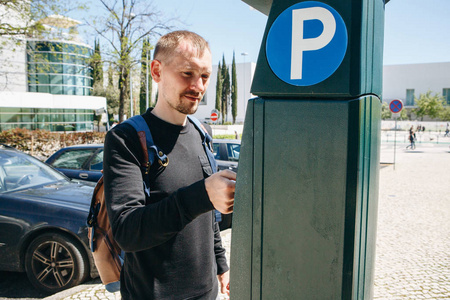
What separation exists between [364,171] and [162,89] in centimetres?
84

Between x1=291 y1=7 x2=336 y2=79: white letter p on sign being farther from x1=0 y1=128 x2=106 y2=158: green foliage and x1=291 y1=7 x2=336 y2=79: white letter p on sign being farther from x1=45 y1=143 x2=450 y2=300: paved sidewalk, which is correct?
x1=0 y1=128 x2=106 y2=158: green foliage

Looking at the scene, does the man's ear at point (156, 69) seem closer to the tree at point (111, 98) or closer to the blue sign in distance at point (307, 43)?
the blue sign in distance at point (307, 43)

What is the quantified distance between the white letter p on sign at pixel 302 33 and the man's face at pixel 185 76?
49 cm

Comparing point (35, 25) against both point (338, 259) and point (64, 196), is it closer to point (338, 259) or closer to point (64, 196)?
point (64, 196)

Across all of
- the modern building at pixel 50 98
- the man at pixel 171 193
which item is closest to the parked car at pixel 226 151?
the man at pixel 171 193

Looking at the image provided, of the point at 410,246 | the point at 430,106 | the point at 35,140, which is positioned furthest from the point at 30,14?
the point at 430,106

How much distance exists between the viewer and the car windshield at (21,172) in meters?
4.36

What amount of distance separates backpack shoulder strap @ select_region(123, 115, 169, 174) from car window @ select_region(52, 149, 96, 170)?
5.89 m

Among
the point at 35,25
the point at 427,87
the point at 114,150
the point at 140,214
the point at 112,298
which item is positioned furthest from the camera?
the point at 427,87

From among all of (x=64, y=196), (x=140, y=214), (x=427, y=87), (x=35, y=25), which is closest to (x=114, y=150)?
(x=140, y=214)

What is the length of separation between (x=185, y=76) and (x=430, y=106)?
67420 millimetres

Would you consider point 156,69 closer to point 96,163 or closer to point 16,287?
point 16,287

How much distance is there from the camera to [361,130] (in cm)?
87

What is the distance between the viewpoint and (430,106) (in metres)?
59.0
